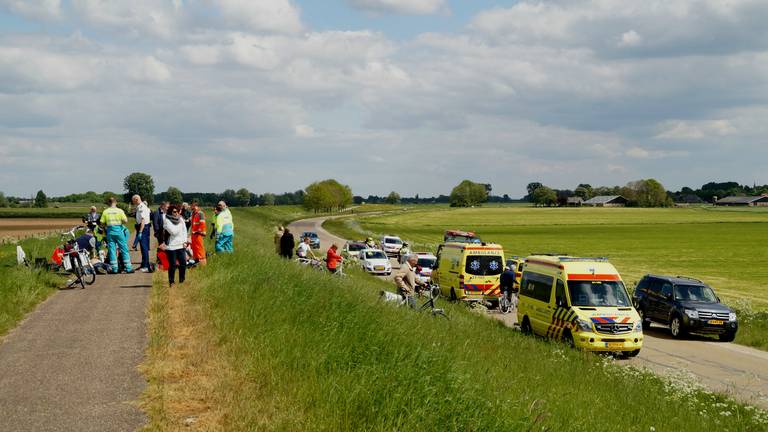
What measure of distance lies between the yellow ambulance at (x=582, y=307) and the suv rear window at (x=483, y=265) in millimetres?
6323

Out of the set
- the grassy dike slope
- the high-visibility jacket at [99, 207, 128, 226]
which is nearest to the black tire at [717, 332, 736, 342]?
the grassy dike slope

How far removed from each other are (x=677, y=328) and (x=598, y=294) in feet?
17.9

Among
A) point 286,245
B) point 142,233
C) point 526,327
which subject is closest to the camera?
point 142,233

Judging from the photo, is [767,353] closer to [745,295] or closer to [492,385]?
[492,385]

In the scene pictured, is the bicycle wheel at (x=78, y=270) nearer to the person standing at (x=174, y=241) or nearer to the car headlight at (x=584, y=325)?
the person standing at (x=174, y=241)

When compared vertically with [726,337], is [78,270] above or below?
above

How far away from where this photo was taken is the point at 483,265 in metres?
27.8

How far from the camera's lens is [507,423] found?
7039 millimetres

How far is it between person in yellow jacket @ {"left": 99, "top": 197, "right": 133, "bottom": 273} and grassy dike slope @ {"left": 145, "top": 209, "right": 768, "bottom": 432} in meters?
2.90

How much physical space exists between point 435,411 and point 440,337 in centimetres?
469

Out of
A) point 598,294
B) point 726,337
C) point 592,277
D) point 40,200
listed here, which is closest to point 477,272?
point 592,277

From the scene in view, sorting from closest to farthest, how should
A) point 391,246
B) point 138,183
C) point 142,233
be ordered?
point 142,233 < point 391,246 < point 138,183

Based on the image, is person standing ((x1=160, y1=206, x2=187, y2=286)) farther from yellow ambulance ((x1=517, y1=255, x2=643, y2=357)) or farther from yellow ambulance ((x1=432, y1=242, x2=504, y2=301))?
yellow ambulance ((x1=432, y1=242, x2=504, y2=301))

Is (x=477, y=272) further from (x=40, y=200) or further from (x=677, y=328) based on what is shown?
(x=40, y=200)
